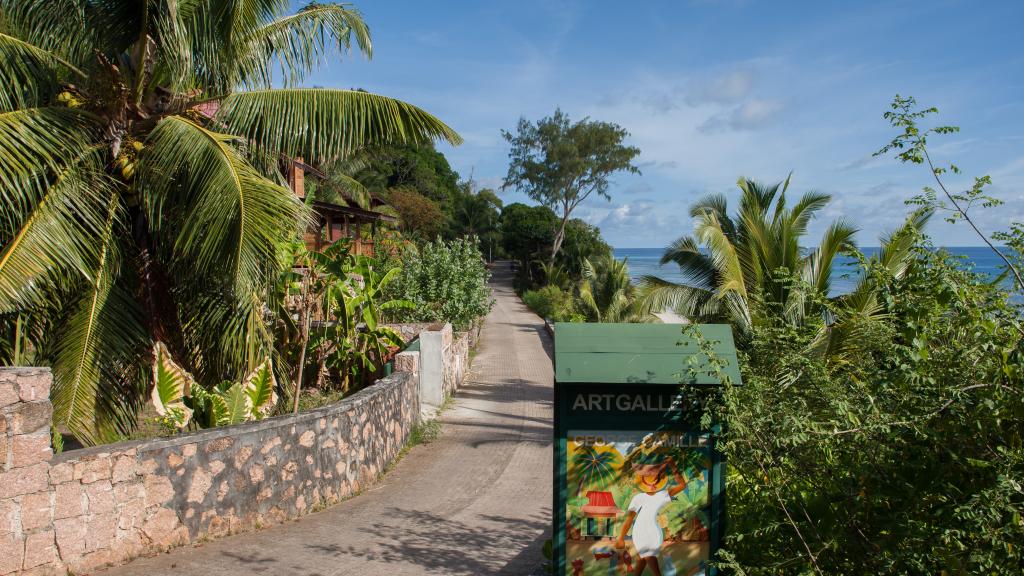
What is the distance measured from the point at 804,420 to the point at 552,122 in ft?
150

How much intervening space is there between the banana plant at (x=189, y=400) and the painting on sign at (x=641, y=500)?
4863 mm

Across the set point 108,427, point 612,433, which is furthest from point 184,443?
point 612,433

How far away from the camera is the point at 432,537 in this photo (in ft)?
24.0

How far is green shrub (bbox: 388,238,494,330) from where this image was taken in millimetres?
19938

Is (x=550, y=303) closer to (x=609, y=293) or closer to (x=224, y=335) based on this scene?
(x=609, y=293)

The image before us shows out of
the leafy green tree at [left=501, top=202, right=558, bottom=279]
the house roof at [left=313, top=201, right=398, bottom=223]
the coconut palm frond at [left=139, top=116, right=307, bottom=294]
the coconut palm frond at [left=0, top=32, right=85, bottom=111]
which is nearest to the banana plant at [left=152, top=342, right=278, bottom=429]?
the coconut palm frond at [left=139, top=116, right=307, bottom=294]

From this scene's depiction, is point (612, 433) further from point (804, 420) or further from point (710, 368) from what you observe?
point (804, 420)

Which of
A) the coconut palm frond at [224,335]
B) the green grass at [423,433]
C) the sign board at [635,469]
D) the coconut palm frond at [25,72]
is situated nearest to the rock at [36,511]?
the coconut palm frond at [224,335]

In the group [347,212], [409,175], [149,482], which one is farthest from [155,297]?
[409,175]

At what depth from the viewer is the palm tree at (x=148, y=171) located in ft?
23.7

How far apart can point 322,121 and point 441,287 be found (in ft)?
39.1

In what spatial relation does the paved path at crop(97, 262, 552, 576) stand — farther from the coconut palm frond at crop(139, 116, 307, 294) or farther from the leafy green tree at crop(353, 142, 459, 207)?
the leafy green tree at crop(353, 142, 459, 207)

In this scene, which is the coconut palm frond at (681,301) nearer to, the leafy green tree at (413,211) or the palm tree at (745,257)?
the palm tree at (745,257)

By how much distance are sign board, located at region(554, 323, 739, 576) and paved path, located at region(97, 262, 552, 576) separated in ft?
4.94
